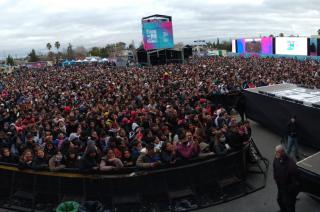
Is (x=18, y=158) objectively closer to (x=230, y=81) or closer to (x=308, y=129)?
(x=308, y=129)

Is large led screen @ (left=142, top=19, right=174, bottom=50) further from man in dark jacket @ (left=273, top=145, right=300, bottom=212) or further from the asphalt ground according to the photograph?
man in dark jacket @ (left=273, top=145, right=300, bottom=212)

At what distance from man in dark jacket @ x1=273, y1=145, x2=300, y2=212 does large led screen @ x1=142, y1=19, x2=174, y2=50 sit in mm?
44461

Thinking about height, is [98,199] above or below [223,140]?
below

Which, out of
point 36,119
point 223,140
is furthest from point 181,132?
point 36,119

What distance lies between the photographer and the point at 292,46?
56531 mm

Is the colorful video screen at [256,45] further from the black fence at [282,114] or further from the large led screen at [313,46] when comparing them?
the black fence at [282,114]

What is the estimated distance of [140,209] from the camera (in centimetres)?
794

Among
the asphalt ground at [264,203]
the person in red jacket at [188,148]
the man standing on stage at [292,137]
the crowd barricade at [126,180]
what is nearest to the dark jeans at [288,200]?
the asphalt ground at [264,203]

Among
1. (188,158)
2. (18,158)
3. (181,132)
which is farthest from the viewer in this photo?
(181,132)

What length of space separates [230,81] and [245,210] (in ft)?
53.2

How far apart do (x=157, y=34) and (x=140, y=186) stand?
145ft

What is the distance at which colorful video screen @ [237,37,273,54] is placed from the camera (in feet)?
209

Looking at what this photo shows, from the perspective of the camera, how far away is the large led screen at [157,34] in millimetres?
49312

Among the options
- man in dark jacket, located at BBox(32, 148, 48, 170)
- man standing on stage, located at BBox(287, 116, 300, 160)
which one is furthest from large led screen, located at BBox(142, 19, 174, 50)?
man in dark jacket, located at BBox(32, 148, 48, 170)
